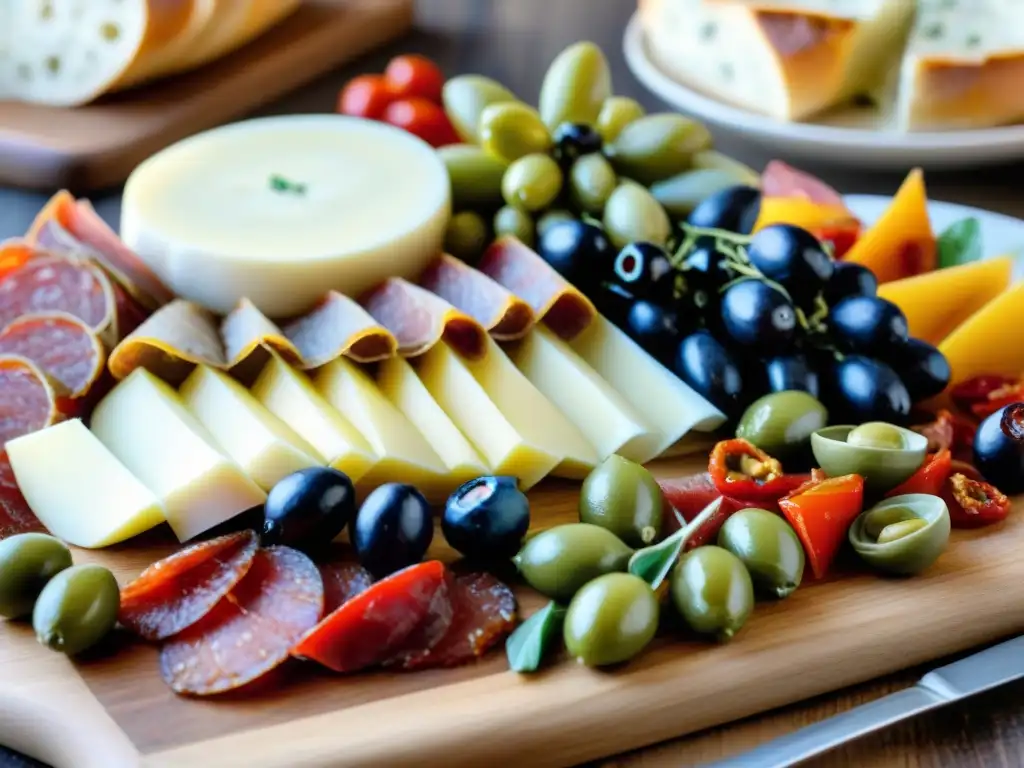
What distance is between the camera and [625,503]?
1.21 metres

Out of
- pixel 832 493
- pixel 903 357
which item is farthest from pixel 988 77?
pixel 832 493

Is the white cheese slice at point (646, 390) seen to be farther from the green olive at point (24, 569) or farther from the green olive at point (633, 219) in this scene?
the green olive at point (24, 569)

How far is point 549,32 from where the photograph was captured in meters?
2.96

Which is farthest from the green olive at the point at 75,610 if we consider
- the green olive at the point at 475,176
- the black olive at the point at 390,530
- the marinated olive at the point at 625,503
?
the green olive at the point at 475,176

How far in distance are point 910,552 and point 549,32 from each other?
82.3 inches

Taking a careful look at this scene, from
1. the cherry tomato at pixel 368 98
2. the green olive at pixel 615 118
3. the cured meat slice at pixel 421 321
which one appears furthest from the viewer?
the cherry tomato at pixel 368 98

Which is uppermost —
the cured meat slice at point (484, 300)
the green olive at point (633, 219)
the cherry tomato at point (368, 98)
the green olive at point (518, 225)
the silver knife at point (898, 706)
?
the green olive at point (633, 219)

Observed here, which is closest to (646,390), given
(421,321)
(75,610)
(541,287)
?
(541,287)

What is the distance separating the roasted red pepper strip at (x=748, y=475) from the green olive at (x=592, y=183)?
459 millimetres

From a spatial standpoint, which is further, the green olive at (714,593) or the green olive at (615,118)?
the green olive at (615,118)

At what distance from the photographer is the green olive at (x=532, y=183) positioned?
1620 millimetres

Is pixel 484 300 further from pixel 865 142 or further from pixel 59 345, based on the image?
pixel 865 142

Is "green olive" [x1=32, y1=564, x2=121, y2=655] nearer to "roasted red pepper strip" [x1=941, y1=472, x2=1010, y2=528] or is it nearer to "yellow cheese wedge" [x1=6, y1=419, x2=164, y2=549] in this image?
"yellow cheese wedge" [x1=6, y1=419, x2=164, y2=549]

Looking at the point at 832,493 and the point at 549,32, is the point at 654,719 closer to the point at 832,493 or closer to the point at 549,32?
the point at 832,493
